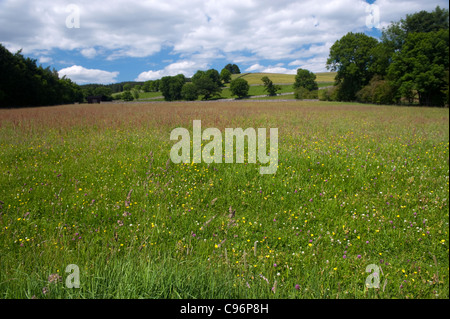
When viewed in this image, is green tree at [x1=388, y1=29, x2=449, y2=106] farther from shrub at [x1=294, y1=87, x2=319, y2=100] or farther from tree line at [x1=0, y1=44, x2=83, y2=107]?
shrub at [x1=294, y1=87, x2=319, y2=100]

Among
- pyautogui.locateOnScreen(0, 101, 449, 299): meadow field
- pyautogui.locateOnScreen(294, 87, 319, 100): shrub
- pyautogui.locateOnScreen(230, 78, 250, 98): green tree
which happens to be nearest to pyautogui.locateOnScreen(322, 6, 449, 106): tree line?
pyautogui.locateOnScreen(0, 101, 449, 299): meadow field

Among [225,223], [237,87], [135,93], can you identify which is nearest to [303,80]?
[237,87]

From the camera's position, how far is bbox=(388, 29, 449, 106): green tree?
13.4 ft

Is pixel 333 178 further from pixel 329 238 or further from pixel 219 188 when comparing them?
pixel 219 188

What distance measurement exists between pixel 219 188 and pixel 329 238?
2545 millimetres

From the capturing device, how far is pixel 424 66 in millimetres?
5496

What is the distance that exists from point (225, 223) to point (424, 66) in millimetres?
5899

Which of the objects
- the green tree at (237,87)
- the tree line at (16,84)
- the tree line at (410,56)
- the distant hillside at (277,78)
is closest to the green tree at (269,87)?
the distant hillside at (277,78)

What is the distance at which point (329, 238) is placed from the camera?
3.88 m

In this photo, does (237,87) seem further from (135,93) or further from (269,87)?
(135,93)

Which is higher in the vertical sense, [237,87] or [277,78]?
[277,78]

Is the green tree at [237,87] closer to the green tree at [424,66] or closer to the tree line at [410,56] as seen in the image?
the tree line at [410,56]

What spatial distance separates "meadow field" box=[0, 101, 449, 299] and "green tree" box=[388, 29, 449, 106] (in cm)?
65
